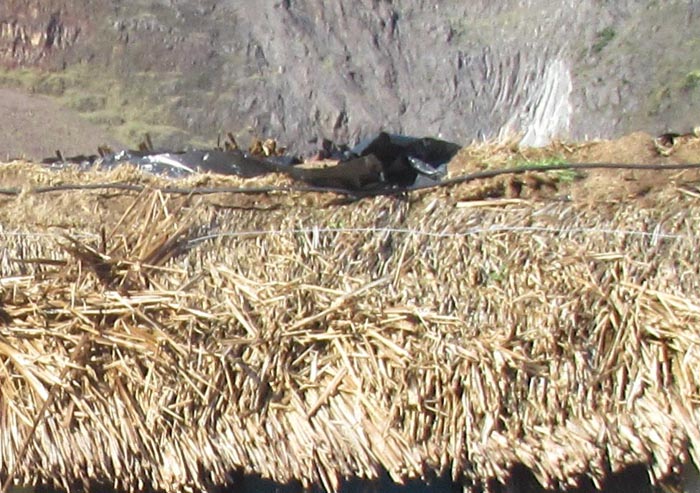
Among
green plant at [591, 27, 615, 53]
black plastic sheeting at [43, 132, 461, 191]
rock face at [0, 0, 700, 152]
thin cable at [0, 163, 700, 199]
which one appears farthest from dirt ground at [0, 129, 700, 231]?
green plant at [591, 27, 615, 53]

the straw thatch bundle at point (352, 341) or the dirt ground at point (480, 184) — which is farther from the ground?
the dirt ground at point (480, 184)

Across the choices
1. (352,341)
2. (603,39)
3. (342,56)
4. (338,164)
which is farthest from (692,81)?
(352,341)

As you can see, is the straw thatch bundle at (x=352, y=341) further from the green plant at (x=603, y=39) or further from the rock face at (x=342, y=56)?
the green plant at (x=603, y=39)

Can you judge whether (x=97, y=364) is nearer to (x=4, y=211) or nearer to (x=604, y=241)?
(x=4, y=211)

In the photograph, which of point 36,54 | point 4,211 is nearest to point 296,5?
point 36,54

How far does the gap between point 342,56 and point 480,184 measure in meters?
5.43

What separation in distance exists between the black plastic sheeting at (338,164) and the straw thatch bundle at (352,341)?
0.21 meters

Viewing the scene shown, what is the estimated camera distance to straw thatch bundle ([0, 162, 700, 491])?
3889 mm

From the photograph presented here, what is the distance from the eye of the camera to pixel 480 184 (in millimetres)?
4363

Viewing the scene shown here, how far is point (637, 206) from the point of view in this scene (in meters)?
4.15

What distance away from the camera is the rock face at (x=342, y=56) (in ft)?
29.8

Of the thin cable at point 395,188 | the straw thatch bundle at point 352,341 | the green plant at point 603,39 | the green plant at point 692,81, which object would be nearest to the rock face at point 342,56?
the green plant at point 603,39

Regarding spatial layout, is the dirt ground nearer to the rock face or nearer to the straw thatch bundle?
the straw thatch bundle

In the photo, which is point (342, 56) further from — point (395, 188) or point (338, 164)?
point (395, 188)
